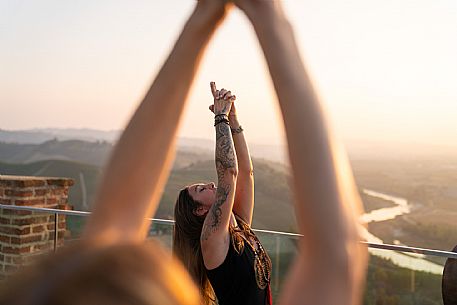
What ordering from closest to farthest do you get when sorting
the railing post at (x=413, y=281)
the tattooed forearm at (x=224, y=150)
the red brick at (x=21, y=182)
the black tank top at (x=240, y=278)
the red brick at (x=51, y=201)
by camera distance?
the black tank top at (x=240, y=278)
the tattooed forearm at (x=224, y=150)
the railing post at (x=413, y=281)
the red brick at (x=21, y=182)
the red brick at (x=51, y=201)

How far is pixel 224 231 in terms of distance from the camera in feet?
7.16

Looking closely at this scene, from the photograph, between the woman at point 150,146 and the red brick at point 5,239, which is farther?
the red brick at point 5,239

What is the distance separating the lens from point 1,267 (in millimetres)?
4895

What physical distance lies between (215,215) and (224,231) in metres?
0.07

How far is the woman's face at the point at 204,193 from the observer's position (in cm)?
243

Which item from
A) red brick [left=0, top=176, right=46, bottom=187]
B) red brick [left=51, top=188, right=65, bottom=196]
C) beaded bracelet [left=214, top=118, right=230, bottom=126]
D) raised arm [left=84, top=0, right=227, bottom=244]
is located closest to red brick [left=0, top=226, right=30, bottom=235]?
red brick [left=0, top=176, right=46, bottom=187]

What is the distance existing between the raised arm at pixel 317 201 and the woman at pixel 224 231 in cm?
165

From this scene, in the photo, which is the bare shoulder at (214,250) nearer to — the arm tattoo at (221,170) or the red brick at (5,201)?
the arm tattoo at (221,170)

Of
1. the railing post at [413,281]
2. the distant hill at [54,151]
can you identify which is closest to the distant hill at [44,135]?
the distant hill at [54,151]

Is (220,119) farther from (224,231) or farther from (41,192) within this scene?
(41,192)

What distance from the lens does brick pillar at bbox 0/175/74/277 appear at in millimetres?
4641

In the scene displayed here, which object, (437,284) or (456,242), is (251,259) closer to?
(437,284)

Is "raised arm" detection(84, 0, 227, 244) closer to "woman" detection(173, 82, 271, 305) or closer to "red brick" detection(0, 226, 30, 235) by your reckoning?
"woman" detection(173, 82, 271, 305)

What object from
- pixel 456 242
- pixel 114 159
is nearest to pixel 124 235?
pixel 114 159
